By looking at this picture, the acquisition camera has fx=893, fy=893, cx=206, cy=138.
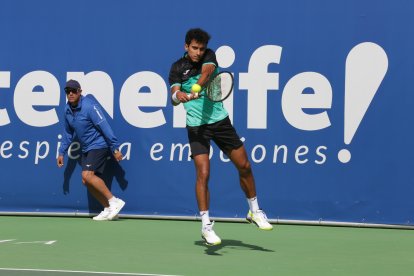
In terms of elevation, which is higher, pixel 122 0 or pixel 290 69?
pixel 122 0

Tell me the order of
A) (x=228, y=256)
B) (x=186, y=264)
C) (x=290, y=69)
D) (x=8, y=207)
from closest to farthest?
(x=186, y=264) → (x=228, y=256) → (x=290, y=69) → (x=8, y=207)

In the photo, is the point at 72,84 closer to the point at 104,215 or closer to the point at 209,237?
the point at 104,215

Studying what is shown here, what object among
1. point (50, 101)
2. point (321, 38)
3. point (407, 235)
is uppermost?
point (321, 38)

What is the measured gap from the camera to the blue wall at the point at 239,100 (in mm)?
8312

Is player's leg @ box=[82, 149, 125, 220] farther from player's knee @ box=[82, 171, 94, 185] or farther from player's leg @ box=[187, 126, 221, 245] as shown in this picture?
player's leg @ box=[187, 126, 221, 245]

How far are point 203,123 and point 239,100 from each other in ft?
6.24

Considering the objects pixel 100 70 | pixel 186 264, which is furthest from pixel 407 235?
pixel 100 70

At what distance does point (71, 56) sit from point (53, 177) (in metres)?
1.23

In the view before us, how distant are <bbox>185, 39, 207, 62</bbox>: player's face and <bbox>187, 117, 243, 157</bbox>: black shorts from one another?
0.52 meters

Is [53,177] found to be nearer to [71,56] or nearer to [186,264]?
[71,56]

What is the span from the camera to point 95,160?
28.6ft

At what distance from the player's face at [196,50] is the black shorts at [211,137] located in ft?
1.69

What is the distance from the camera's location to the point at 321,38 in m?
8.41

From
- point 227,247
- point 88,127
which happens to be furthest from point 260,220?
point 88,127
